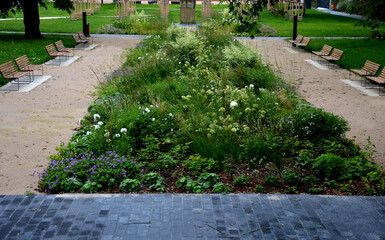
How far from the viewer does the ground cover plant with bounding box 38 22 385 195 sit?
6867 millimetres

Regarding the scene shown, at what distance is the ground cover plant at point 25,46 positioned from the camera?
17.7 metres

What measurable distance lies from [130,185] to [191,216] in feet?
4.16

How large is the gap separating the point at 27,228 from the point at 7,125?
458cm

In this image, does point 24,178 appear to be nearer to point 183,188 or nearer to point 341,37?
point 183,188

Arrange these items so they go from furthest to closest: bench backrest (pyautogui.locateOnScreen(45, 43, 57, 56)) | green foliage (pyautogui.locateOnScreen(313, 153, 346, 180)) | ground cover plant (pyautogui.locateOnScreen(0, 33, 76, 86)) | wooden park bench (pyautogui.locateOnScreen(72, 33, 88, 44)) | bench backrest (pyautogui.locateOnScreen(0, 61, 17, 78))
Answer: wooden park bench (pyautogui.locateOnScreen(72, 33, 88, 44))
ground cover plant (pyautogui.locateOnScreen(0, 33, 76, 86))
bench backrest (pyautogui.locateOnScreen(45, 43, 57, 56))
bench backrest (pyautogui.locateOnScreen(0, 61, 17, 78))
green foliage (pyautogui.locateOnScreen(313, 153, 346, 180))

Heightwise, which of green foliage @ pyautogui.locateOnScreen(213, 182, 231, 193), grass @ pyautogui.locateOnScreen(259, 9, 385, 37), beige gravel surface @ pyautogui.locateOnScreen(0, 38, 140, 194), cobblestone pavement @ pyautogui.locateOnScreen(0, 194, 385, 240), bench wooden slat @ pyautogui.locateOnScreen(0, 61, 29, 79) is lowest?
cobblestone pavement @ pyautogui.locateOnScreen(0, 194, 385, 240)

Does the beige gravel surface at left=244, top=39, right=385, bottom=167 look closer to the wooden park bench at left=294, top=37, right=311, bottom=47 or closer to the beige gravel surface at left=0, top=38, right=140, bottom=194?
the wooden park bench at left=294, top=37, right=311, bottom=47

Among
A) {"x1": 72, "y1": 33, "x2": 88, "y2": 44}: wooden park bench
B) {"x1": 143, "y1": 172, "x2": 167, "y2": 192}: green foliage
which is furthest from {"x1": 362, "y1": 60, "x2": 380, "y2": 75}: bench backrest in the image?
{"x1": 72, "y1": 33, "x2": 88, "y2": 44}: wooden park bench

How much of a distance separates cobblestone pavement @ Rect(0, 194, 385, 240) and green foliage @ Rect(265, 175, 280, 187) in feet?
1.19

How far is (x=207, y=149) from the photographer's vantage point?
7.74 meters

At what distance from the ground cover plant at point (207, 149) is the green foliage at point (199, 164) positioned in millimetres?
18


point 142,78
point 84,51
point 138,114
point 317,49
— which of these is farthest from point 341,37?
point 138,114

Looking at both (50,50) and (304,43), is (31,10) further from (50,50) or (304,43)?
(304,43)

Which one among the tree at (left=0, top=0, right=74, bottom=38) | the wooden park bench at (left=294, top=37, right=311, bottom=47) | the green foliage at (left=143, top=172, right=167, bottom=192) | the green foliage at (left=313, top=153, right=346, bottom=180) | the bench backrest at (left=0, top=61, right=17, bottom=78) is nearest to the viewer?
the green foliage at (left=143, top=172, right=167, bottom=192)
